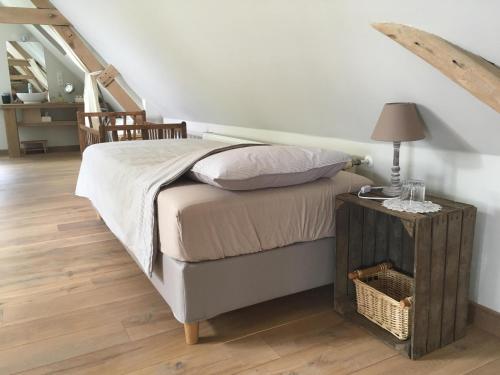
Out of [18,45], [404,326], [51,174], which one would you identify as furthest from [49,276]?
[18,45]

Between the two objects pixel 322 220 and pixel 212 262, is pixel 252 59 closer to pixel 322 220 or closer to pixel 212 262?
pixel 322 220

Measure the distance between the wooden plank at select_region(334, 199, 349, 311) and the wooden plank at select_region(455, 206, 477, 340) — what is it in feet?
1.55

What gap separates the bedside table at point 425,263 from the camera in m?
1.56

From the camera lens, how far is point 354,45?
5.82ft

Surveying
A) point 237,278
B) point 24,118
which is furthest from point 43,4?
point 237,278

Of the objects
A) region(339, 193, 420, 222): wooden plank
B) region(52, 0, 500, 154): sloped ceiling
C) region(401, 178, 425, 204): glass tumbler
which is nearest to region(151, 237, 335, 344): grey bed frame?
region(339, 193, 420, 222): wooden plank

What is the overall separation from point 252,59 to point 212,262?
1.32 meters

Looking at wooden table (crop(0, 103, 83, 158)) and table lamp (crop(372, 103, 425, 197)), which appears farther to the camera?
wooden table (crop(0, 103, 83, 158))

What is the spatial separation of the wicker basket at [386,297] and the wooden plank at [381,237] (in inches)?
3.0

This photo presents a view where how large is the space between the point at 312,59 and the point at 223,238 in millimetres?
984

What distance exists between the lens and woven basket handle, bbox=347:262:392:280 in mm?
1926

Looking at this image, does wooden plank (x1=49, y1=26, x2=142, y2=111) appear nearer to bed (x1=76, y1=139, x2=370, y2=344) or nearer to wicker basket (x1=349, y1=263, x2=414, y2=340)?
bed (x1=76, y1=139, x2=370, y2=344)

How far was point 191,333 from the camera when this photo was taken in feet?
5.69

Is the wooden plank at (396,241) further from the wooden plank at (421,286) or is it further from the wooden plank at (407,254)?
the wooden plank at (421,286)
